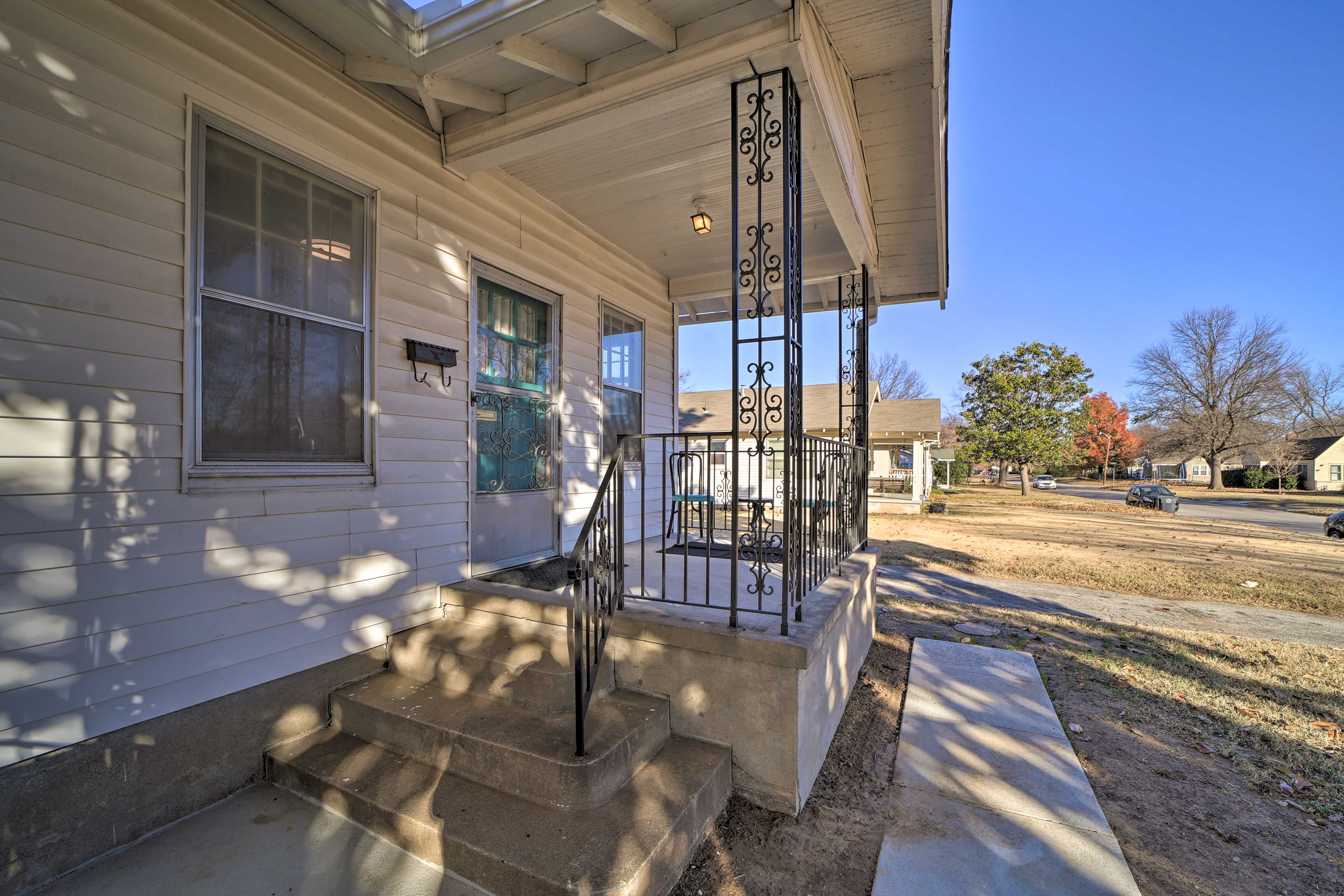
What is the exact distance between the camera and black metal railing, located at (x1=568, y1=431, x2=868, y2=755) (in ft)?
7.23

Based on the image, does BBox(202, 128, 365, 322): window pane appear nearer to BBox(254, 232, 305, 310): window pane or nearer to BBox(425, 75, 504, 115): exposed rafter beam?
BBox(254, 232, 305, 310): window pane

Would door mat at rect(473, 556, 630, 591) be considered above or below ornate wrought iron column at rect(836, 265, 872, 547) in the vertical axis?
below

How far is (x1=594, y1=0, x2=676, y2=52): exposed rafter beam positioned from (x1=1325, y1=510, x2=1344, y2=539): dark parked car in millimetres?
16388

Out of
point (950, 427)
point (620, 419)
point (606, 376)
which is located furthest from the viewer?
point (950, 427)

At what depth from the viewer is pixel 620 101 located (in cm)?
260

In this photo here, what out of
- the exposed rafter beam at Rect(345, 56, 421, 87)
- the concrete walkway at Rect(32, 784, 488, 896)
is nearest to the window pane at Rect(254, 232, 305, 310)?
the exposed rafter beam at Rect(345, 56, 421, 87)

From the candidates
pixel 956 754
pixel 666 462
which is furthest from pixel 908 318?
pixel 956 754

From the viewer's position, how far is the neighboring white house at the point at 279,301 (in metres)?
1.79

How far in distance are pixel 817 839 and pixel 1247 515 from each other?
2200 cm

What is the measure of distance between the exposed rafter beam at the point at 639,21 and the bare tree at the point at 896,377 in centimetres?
3439

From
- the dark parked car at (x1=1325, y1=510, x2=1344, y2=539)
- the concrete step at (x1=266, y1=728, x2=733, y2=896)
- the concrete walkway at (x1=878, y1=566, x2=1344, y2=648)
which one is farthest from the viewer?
the dark parked car at (x1=1325, y1=510, x2=1344, y2=539)

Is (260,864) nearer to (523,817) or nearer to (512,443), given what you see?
(523,817)

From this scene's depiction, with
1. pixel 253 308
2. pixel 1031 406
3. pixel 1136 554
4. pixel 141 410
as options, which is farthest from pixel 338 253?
pixel 1031 406

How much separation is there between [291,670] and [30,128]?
2.20m
